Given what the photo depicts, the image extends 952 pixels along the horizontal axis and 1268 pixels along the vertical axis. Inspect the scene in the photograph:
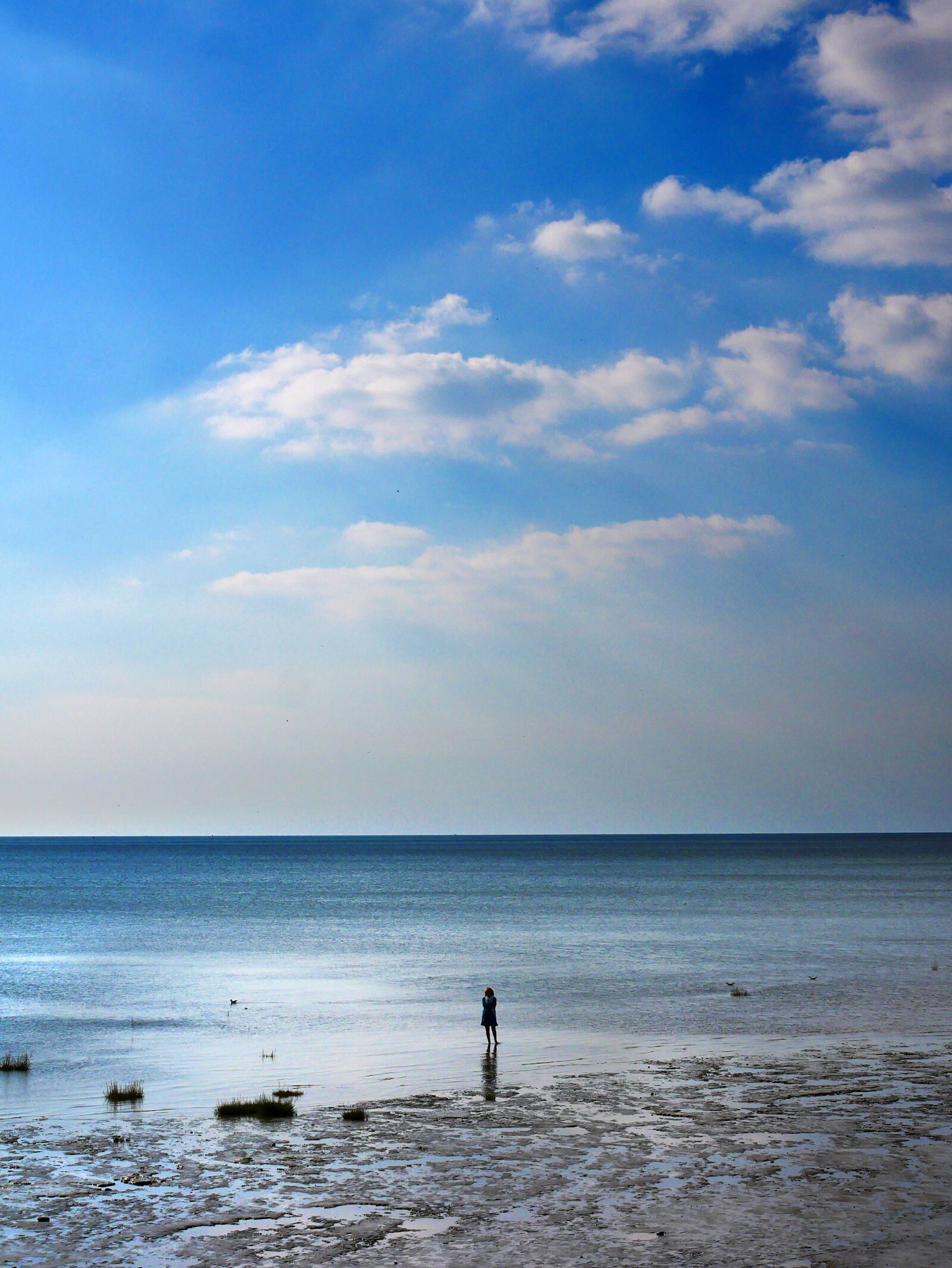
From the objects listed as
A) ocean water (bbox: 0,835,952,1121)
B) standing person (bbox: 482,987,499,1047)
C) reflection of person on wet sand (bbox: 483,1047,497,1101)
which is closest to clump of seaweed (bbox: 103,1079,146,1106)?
ocean water (bbox: 0,835,952,1121)

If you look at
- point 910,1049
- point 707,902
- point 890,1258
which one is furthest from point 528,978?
point 707,902

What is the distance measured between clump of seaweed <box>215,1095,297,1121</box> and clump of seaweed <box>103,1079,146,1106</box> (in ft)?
8.46

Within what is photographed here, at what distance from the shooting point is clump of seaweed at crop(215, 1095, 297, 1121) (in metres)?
23.7

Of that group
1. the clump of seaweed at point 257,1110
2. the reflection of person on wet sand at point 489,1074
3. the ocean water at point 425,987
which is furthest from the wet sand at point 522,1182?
the ocean water at point 425,987

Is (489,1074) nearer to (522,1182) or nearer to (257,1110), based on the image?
(257,1110)

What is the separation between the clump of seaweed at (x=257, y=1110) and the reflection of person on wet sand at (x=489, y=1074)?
14.9 ft

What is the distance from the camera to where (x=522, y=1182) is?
61.8ft

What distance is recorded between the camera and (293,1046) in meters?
33.2

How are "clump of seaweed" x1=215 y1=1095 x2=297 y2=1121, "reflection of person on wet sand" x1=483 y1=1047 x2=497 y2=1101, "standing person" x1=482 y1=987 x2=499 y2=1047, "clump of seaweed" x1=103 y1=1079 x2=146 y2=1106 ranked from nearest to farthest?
"clump of seaweed" x1=215 y1=1095 x2=297 y2=1121, "clump of seaweed" x1=103 y1=1079 x2=146 y2=1106, "reflection of person on wet sand" x1=483 y1=1047 x2=497 y2=1101, "standing person" x1=482 y1=987 x2=499 y2=1047

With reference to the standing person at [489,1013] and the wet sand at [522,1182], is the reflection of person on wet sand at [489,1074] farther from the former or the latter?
the standing person at [489,1013]

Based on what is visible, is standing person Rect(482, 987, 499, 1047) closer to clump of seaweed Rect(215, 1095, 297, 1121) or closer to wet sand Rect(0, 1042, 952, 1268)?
wet sand Rect(0, 1042, 952, 1268)

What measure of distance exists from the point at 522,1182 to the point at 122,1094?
459 inches

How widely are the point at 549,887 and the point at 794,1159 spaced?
10825 cm

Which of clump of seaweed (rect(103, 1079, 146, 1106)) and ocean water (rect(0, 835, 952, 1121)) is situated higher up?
clump of seaweed (rect(103, 1079, 146, 1106))
